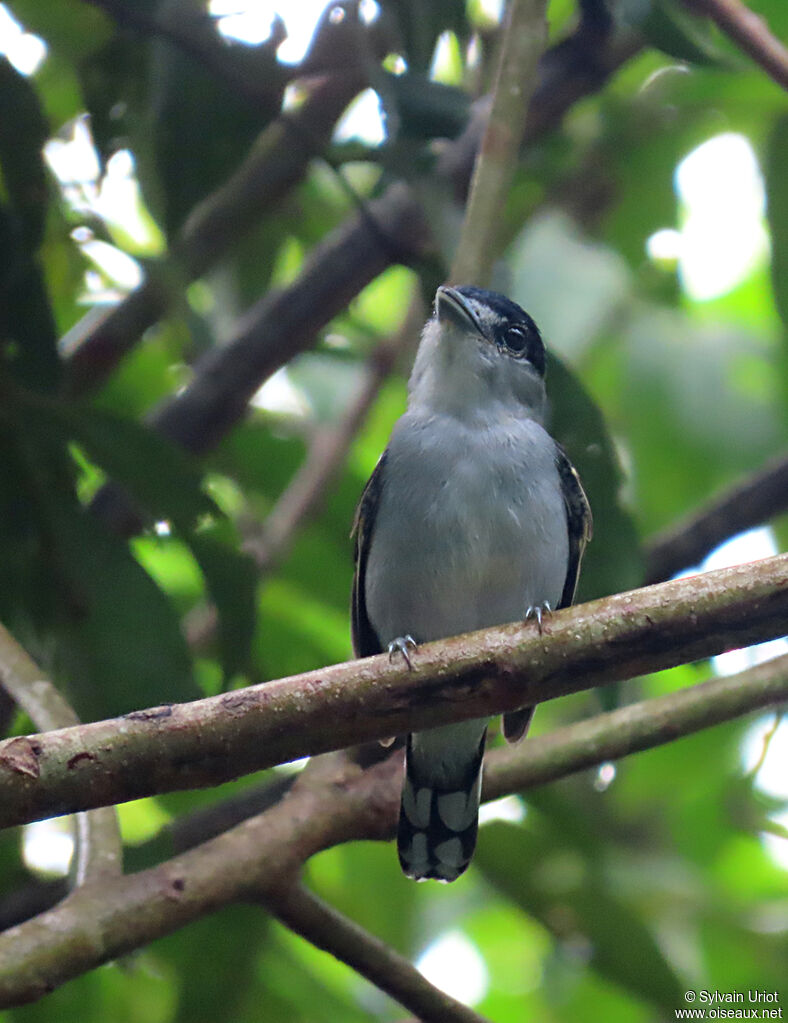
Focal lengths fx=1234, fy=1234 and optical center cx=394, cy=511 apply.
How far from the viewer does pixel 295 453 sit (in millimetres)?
5242

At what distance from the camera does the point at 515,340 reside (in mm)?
4461

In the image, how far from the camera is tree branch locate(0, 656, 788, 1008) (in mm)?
2691

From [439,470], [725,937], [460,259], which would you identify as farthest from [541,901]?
[460,259]

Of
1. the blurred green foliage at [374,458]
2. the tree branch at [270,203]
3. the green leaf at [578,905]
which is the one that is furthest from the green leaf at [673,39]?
the green leaf at [578,905]

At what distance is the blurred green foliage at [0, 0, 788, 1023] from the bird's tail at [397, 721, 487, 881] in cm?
35

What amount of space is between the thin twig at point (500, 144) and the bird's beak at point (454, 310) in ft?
0.19

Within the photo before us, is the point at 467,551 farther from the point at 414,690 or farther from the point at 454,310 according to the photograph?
the point at 414,690

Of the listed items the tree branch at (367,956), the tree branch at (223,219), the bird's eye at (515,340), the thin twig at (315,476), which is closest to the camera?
the tree branch at (367,956)

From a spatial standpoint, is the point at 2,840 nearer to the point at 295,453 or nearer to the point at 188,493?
the point at 188,493

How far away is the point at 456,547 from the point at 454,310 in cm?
79

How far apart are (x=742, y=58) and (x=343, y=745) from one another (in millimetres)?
3372

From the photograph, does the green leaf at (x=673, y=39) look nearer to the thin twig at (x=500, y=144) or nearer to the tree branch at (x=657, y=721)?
the thin twig at (x=500, y=144)

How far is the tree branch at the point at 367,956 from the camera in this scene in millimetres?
3031

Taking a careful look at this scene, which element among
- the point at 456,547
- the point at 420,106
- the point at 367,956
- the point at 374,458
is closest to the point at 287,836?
the point at 367,956
